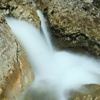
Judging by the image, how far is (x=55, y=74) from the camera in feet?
12.3

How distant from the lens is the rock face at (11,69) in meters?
2.29

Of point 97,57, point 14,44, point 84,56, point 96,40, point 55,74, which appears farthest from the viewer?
point 84,56

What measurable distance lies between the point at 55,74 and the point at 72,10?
2.29m

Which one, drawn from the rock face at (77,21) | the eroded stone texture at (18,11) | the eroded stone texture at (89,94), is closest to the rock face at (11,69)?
the eroded stone texture at (89,94)

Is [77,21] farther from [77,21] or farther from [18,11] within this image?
[18,11]

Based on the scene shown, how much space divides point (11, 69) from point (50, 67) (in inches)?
66.4

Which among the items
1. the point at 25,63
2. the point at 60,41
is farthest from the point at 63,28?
the point at 25,63

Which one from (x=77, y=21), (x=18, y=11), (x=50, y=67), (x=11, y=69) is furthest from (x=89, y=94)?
(x=18, y=11)

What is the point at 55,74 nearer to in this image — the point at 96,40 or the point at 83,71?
the point at 83,71

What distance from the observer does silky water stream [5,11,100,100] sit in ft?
9.59

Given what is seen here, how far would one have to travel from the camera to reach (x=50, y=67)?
3926 millimetres

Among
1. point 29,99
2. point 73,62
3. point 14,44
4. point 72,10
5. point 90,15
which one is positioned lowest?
point 29,99

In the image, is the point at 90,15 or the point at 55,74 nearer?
the point at 55,74

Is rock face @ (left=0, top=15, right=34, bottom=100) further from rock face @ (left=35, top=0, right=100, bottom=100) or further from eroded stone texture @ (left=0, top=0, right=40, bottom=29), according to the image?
rock face @ (left=35, top=0, right=100, bottom=100)
